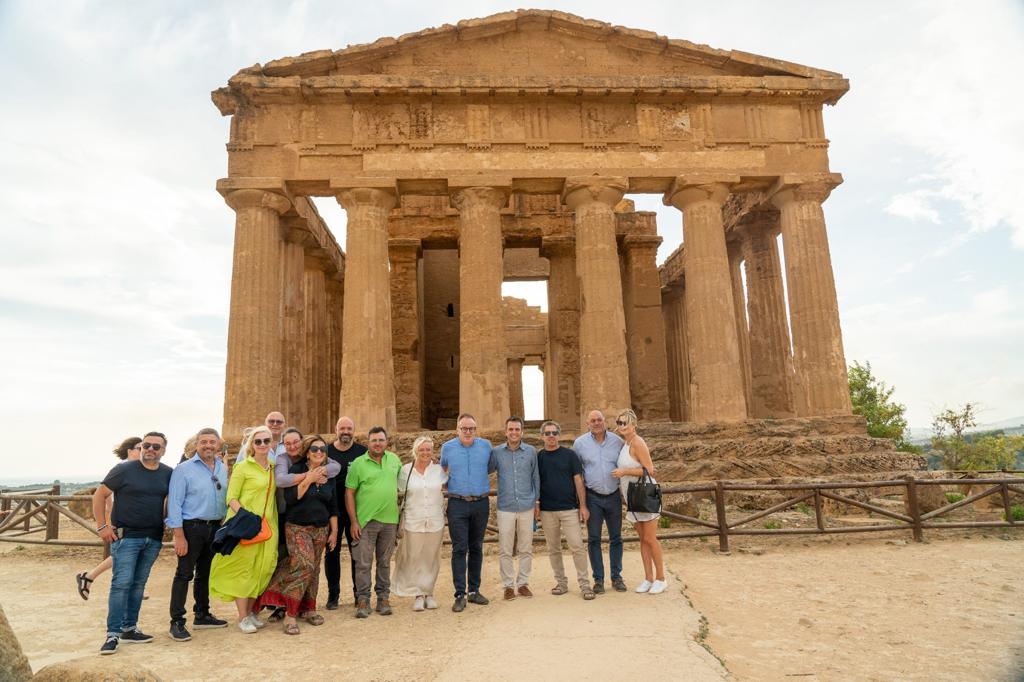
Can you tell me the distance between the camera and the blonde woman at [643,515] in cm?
669

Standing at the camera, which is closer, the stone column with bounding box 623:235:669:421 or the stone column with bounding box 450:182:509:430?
the stone column with bounding box 450:182:509:430

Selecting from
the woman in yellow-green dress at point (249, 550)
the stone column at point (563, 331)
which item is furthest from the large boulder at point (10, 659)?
the stone column at point (563, 331)

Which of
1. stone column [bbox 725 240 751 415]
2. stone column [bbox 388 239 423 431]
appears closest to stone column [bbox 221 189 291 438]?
stone column [bbox 388 239 423 431]

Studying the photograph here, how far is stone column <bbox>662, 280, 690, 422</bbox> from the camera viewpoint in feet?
80.5

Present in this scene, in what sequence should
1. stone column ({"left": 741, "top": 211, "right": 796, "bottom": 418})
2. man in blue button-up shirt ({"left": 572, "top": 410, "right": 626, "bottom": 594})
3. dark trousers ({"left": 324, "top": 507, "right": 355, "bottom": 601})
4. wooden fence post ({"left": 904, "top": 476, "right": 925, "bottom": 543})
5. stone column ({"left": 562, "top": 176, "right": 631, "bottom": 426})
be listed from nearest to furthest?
dark trousers ({"left": 324, "top": 507, "right": 355, "bottom": 601}) → man in blue button-up shirt ({"left": 572, "top": 410, "right": 626, "bottom": 594}) → wooden fence post ({"left": 904, "top": 476, "right": 925, "bottom": 543}) → stone column ({"left": 562, "top": 176, "right": 631, "bottom": 426}) → stone column ({"left": 741, "top": 211, "right": 796, "bottom": 418})

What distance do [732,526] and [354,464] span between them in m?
5.76

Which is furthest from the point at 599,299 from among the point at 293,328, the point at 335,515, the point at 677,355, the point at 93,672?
the point at 93,672

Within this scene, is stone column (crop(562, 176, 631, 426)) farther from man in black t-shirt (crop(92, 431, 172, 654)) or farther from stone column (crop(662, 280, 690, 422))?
stone column (crop(662, 280, 690, 422))

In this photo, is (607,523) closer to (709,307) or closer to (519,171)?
(709,307)

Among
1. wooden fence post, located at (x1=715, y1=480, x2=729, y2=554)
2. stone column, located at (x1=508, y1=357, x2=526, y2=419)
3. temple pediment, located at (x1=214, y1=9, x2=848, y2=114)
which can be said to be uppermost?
temple pediment, located at (x1=214, y1=9, x2=848, y2=114)

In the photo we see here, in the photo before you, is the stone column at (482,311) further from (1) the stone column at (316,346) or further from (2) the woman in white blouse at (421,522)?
(2) the woman in white blouse at (421,522)

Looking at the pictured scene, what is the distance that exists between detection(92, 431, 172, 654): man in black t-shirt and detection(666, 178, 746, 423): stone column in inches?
454

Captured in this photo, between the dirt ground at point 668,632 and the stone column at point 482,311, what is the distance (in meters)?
5.99

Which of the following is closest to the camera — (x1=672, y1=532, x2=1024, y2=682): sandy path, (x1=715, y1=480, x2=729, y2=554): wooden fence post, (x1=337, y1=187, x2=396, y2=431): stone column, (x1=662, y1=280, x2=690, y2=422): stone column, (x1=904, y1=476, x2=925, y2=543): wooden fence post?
(x1=672, y1=532, x2=1024, y2=682): sandy path
